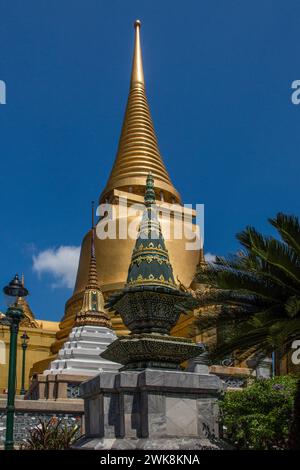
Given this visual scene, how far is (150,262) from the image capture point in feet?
30.5

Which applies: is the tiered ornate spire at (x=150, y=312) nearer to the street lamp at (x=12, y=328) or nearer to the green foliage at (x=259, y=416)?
the green foliage at (x=259, y=416)

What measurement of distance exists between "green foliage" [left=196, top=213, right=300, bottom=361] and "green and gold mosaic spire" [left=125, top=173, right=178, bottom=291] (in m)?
0.76

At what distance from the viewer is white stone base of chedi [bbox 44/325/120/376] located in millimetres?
22984

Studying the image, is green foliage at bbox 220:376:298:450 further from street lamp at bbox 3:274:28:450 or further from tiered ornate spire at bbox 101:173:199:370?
street lamp at bbox 3:274:28:450

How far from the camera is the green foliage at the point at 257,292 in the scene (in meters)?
8.73

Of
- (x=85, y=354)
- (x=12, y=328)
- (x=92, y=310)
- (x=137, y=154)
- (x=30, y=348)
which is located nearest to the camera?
(x=12, y=328)

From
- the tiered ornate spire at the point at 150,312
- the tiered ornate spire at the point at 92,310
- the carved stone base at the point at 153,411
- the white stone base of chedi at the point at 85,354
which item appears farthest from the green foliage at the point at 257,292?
the tiered ornate spire at the point at 92,310

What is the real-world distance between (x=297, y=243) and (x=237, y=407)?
8.93 feet

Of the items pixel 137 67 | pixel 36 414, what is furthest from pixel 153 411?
pixel 137 67

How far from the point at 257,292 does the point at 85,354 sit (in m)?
16.0

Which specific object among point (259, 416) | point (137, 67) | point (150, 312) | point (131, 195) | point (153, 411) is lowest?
point (259, 416)

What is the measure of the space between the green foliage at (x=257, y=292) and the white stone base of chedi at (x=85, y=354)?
1373 cm

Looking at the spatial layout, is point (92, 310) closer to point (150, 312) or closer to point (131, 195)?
point (131, 195)

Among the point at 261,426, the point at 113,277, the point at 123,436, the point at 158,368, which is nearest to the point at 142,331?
the point at 158,368
